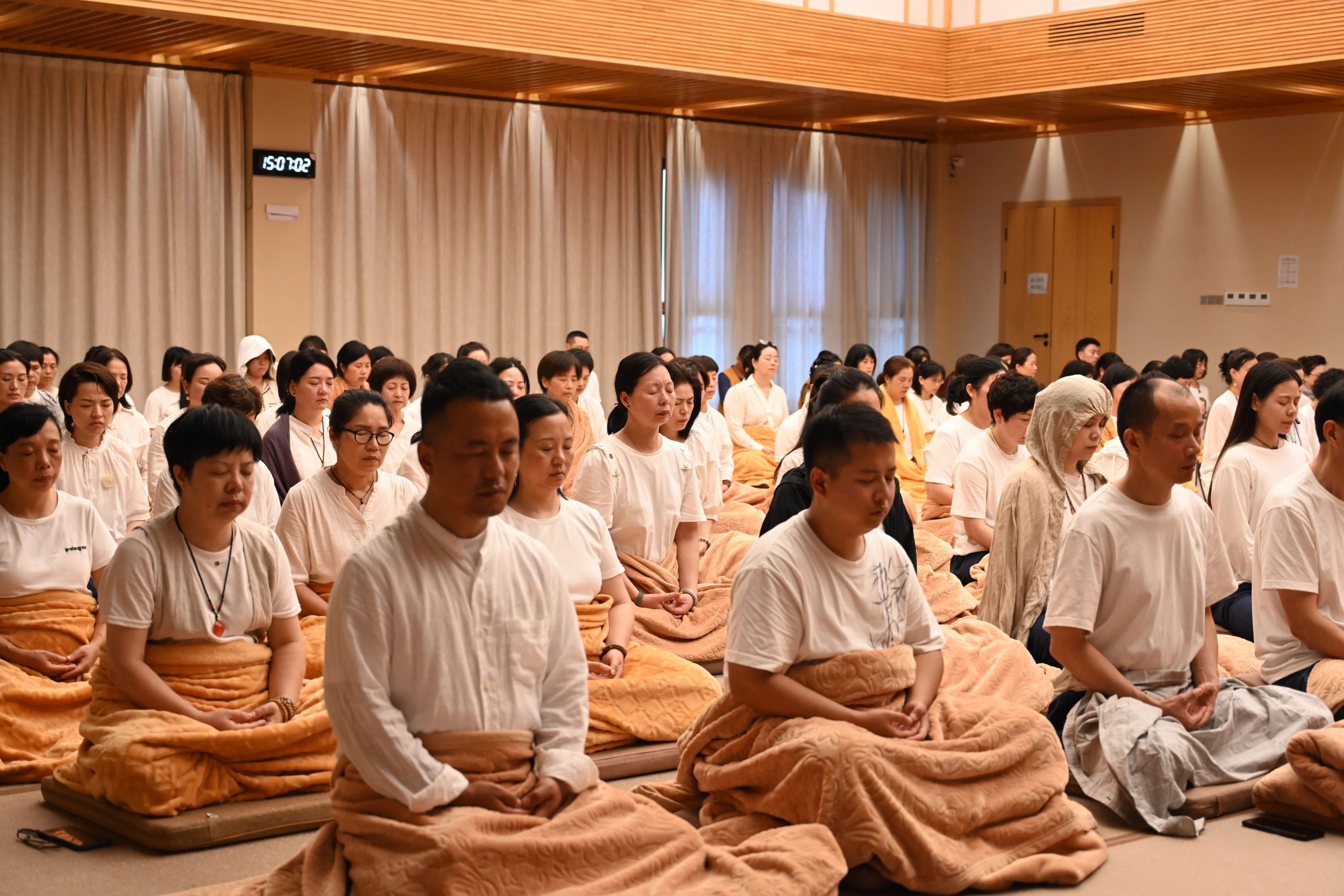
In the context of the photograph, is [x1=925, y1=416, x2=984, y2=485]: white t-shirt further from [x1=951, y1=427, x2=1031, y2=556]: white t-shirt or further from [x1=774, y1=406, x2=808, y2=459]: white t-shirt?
[x1=951, y1=427, x2=1031, y2=556]: white t-shirt

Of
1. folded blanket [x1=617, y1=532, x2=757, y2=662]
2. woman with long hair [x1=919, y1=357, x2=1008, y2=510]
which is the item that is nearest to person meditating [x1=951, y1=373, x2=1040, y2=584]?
woman with long hair [x1=919, y1=357, x2=1008, y2=510]

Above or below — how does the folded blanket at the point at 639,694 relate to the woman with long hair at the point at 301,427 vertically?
below

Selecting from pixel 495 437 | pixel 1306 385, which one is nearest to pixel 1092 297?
pixel 1306 385

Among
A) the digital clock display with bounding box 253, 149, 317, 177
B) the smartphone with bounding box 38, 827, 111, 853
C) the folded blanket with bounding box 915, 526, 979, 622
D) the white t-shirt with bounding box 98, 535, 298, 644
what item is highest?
the digital clock display with bounding box 253, 149, 317, 177

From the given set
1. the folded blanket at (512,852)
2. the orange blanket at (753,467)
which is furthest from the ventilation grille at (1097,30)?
the folded blanket at (512,852)

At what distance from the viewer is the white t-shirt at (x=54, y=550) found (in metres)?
4.38

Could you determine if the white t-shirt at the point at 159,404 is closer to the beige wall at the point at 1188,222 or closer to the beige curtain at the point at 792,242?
the beige curtain at the point at 792,242

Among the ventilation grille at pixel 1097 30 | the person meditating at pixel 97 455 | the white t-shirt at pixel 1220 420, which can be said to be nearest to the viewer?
the person meditating at pixel 97 455

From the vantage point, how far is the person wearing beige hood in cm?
505

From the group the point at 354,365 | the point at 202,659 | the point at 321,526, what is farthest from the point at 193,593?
the point at 354,365

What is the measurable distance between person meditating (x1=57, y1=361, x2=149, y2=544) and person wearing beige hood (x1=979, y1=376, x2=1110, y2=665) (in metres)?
3.41

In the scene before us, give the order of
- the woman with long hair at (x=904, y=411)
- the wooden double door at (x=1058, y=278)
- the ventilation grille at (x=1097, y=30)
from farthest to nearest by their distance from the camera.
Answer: the wooden double door at (x=1058, y=278)
the ventilation grille at (x=1097, y=30)
the woman with long hair at (x=904, y=411)

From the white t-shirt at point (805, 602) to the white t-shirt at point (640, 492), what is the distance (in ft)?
6.09

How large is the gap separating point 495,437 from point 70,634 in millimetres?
2484
